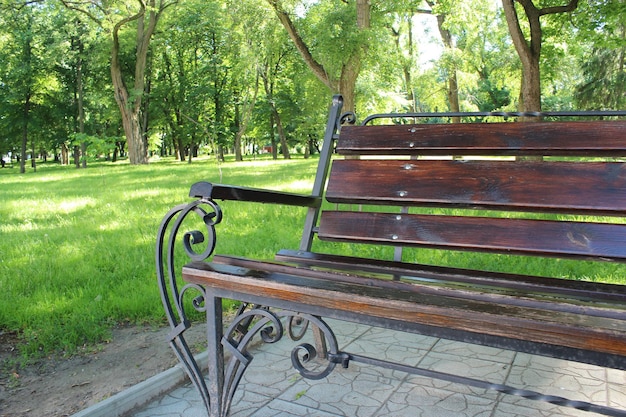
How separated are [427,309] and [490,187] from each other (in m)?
1.02

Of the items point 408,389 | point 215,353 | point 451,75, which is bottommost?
point 408,389

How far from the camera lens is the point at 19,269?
14.9 feet

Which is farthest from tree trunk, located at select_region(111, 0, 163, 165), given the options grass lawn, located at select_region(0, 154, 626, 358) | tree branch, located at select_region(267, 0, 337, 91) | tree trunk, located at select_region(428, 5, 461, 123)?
grass lawn, located at select_region(0, 154, 626, 358)

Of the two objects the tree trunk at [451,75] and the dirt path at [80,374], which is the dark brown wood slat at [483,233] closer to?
the dirt path at [80,374]

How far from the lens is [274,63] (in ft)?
115

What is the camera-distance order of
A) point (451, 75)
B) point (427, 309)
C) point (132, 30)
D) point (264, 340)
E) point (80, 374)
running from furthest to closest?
point (132, 30)
point (451, 75)
point (80, 374)
point (264, 340)
point (427, 309)

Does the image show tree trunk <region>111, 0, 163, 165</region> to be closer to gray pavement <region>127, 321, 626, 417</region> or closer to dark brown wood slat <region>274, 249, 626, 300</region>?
gray pavement <region>127, 321, 626, 417</region>

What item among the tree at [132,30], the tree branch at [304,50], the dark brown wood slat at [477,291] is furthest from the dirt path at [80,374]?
the tree at [132,30]

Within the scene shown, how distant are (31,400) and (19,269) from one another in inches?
92.5

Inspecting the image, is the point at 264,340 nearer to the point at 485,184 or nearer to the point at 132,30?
the point at 485,184

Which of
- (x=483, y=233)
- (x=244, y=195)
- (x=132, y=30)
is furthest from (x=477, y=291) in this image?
(x=132, y=30)

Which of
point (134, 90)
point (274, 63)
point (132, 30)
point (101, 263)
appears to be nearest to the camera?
point (101, 263)

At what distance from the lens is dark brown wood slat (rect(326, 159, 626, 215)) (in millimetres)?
2164

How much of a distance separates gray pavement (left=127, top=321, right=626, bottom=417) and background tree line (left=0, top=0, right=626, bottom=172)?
24.7ft
